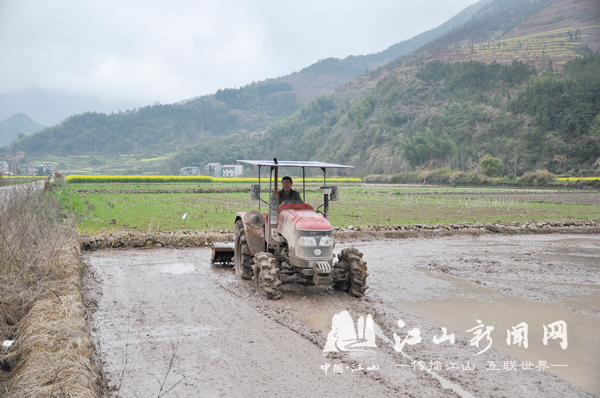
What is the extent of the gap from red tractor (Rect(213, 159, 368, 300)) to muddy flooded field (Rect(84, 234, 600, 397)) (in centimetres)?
34

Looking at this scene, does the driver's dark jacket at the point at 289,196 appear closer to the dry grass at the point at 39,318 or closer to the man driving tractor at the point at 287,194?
the man driving tractor at the point at 287,194

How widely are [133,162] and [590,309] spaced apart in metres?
177

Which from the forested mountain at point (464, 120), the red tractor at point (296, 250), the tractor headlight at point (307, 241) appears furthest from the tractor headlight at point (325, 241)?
the forested mountain at point (464, 120)

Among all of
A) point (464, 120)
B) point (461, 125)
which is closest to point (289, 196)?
point (461, 125)

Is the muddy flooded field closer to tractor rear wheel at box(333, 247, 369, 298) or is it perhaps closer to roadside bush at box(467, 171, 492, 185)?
tractor rear wheel at box(333, 247, 369, 298)

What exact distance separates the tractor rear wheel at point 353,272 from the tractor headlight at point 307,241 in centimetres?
95

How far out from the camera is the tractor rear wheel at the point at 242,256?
379 inches

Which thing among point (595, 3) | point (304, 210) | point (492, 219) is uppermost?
point (595, 3)

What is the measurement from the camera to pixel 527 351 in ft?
18.7


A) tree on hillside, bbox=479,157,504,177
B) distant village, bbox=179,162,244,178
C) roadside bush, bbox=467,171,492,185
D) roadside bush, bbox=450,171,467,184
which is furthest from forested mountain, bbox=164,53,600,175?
roadside bush, bbox=467,171,492,185

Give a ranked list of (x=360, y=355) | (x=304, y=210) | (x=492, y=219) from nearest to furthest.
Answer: (x=360, y=355), (x=304, y=210), (x=492, y=219)

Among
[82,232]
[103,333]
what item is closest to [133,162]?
[82,232]

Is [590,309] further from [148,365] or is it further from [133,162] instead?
[133,162]

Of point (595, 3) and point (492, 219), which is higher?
point (595, 3)
